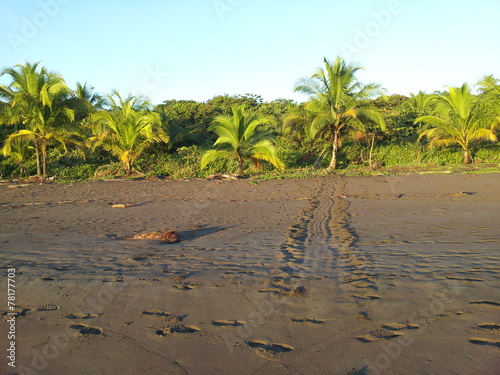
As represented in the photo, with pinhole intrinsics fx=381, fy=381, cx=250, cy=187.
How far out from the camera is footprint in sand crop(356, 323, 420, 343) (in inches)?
99.7

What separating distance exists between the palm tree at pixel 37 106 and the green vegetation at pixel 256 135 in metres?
0.04

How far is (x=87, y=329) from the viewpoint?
2699mm

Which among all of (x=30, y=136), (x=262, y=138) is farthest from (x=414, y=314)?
(x=30, y=136)

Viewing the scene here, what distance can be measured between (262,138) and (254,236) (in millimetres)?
10685

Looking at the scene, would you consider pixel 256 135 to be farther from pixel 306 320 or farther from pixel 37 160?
pixel 306 320

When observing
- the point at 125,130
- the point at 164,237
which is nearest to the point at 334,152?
the point at 125,130

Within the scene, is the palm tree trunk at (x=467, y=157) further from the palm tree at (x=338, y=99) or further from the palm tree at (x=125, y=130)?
the palm tree at (x=125, y=130)

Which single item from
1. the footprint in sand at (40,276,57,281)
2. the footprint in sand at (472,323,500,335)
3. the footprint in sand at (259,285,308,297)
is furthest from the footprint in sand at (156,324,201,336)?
the footprint in sand at (472,323,500,335)

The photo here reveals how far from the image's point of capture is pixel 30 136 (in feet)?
52.2

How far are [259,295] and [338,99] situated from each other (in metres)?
13.7

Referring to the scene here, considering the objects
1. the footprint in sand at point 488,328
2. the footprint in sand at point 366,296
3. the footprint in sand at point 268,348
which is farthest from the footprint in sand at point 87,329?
the footprint in sand at point 488,328

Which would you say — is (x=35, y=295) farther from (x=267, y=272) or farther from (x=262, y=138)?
(x=262, y=138)

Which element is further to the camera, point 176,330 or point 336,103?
point 336,103

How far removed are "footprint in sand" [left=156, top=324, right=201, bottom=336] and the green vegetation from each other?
11974mm
